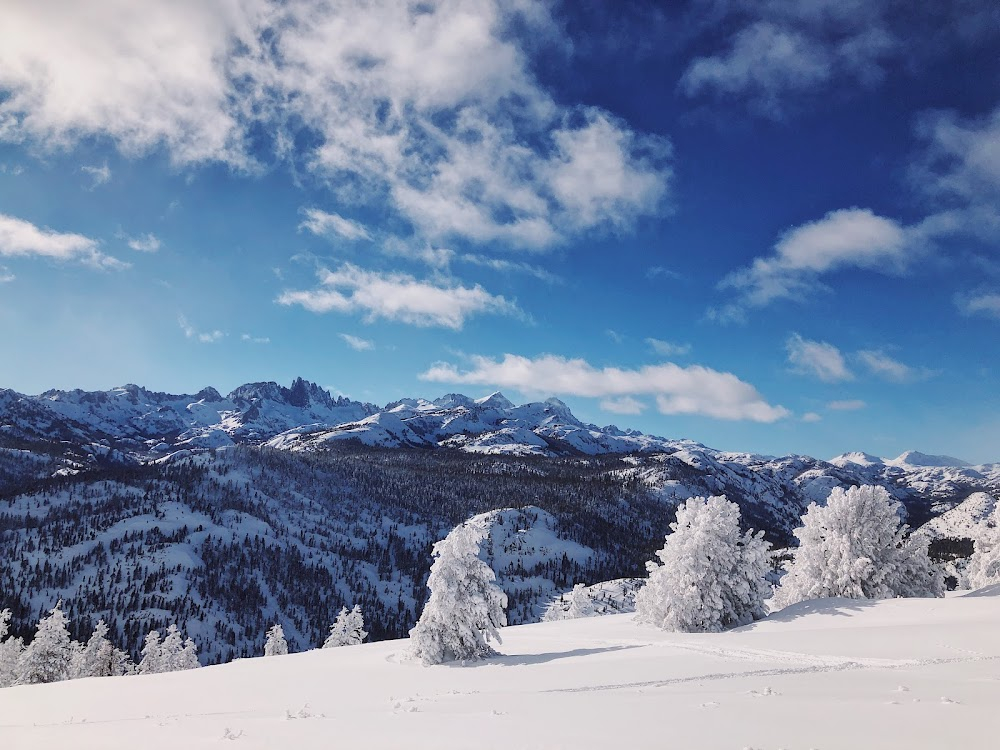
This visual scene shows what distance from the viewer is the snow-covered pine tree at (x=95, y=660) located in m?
76.6

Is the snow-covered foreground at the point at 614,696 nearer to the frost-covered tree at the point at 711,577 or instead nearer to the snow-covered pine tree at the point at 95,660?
the frost-covered tree at the point at 711,577

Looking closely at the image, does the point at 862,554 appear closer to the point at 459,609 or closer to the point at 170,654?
the point at 459,609

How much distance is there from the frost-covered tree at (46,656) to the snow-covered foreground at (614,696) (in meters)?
58.7

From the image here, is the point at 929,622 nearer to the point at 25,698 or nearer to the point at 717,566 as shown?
the point at 717,566

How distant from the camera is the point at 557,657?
28.3 metres

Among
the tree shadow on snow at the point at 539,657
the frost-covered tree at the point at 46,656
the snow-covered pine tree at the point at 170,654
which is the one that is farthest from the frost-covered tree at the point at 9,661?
the tree shadow on snow at the point at 539,657

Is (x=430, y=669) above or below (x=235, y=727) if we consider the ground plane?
below

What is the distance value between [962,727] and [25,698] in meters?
32.0

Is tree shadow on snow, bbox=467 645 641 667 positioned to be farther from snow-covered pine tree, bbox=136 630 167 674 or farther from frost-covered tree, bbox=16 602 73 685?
snow-covered pine tree, bbox=136 630 167 674

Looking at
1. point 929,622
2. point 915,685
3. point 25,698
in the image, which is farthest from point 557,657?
point 25,698

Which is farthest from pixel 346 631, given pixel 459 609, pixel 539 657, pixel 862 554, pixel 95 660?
pixel 862 554

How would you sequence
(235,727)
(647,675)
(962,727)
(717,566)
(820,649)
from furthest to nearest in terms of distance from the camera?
(717,566) < (820,649) < (647,675) < (235,727) < (962,727)

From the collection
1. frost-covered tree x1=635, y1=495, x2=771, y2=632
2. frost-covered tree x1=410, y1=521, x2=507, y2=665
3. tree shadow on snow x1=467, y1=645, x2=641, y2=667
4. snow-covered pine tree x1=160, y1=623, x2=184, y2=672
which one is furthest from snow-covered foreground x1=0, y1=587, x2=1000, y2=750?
snow-covered pine tree x1=160, y1=623, x2=184, y2=672

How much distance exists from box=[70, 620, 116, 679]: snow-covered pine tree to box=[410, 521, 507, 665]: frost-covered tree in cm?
7350
